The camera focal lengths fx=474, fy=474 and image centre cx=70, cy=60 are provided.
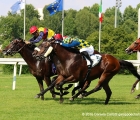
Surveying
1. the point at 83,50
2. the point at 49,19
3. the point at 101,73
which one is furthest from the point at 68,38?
the point at 49,19

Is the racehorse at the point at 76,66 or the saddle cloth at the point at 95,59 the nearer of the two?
the racehorse at the point at 76,66

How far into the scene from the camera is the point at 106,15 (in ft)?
386

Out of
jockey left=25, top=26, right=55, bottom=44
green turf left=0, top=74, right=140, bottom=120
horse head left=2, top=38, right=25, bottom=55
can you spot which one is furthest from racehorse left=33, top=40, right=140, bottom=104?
horse head left=2, top=38, right=25, bottom=55

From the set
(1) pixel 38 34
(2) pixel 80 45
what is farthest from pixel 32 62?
(2) pixel 80 45

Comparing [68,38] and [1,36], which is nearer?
[68,38]

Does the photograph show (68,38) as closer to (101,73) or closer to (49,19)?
(101,73)

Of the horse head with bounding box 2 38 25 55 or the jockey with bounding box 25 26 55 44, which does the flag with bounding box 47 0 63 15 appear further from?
the horse head with bounding box 2 38 25 55

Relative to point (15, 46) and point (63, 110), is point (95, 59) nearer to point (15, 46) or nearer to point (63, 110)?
point (63, 110)

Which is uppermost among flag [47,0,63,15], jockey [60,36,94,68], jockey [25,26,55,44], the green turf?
flag [47,0,63,15]

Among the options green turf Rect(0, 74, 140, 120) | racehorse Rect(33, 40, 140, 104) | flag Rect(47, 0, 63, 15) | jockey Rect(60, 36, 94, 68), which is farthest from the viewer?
flag Rect(47, 0, 63, 15)

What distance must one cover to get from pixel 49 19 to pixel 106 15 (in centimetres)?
2390

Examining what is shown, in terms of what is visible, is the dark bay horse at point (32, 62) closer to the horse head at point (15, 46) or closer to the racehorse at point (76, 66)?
the horse head at point (15, 46)

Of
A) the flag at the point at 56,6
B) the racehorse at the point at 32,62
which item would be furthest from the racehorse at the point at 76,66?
the flag at the point at 56,6

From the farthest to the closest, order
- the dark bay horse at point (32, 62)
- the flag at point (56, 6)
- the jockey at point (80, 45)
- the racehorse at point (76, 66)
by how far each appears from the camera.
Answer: the flag at point (56, 6), the dark bay horse at point (32, 62), the jockey at point (80, 45), the racehorse at point (76, 66)
